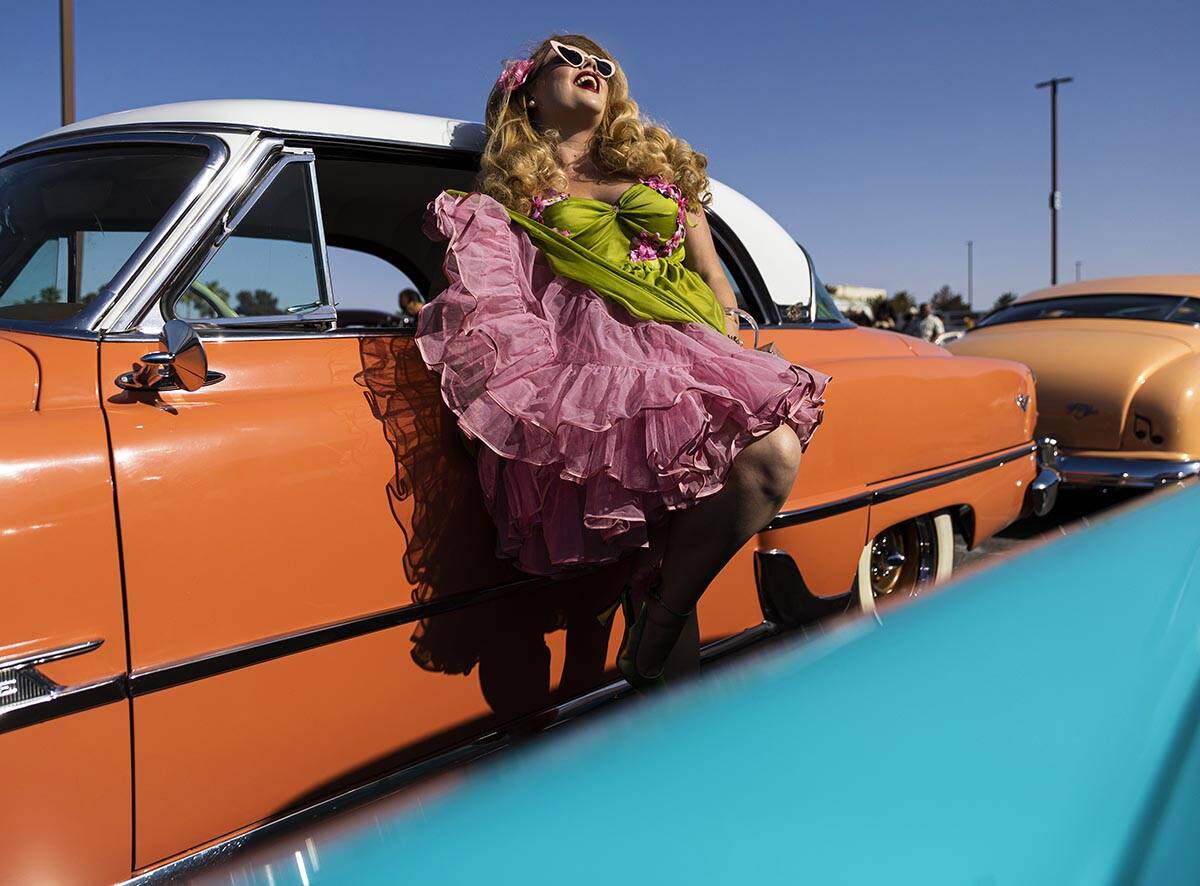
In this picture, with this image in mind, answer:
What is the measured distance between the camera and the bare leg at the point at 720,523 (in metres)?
1.96

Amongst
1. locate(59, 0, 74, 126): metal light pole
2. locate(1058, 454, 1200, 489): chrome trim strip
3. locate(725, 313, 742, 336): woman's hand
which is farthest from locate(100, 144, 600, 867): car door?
locate(59, 0, 74, 126): metal light pole

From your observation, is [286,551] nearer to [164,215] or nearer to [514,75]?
[164,215]

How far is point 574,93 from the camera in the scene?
7.80ft

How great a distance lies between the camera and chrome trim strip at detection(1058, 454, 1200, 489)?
16.0 feet

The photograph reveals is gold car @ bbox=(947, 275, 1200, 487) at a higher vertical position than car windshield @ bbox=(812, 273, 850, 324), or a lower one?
lower

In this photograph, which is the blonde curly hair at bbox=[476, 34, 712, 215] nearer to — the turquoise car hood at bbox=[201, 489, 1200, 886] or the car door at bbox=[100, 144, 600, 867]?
the car door at bbox=[100, 144, 600, 867]

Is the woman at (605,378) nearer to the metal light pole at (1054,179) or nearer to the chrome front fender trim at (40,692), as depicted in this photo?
the chrome front fender trim at (40,692)

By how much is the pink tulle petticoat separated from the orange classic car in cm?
13

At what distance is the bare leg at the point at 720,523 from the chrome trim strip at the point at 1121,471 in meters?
3.70

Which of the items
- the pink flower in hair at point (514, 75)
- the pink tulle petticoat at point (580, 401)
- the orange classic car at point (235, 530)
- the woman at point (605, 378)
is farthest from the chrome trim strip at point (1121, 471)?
the pink flower in hair at point (514, 75)

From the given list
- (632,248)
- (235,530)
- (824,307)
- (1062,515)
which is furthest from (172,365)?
(1062,515)

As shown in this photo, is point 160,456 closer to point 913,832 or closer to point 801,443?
point 801,443

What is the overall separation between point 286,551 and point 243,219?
30.8 inches

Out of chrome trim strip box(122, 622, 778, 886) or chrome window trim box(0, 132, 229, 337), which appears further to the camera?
chrome window trim box(0, 132, 229, 337)
